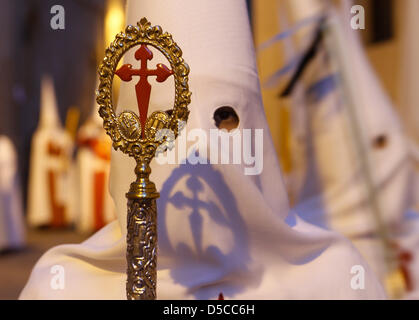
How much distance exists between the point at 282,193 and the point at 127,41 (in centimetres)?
40

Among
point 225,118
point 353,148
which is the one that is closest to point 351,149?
point 353,148

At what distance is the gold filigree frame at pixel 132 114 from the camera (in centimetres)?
66

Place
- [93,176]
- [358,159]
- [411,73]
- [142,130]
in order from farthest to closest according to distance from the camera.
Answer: [93,176]
[411,73]
[358,159]
[142,130]

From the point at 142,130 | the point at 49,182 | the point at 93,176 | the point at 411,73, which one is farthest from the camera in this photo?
the point at 49,182

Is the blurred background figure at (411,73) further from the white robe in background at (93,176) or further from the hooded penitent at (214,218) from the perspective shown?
the white robe in background at (93,176)

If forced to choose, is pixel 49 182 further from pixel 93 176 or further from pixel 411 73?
pixel 411 73

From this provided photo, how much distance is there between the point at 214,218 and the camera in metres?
0.83

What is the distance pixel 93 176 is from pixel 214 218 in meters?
3.46

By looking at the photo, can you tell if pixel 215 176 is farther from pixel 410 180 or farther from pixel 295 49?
pixel 295 49

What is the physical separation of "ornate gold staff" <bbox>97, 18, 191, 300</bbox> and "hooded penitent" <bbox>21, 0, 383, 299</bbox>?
14 cm

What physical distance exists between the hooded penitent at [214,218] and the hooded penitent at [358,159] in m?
0.67

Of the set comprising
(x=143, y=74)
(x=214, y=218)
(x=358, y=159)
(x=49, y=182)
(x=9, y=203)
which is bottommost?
(x=214, y=218)

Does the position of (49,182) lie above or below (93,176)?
above
